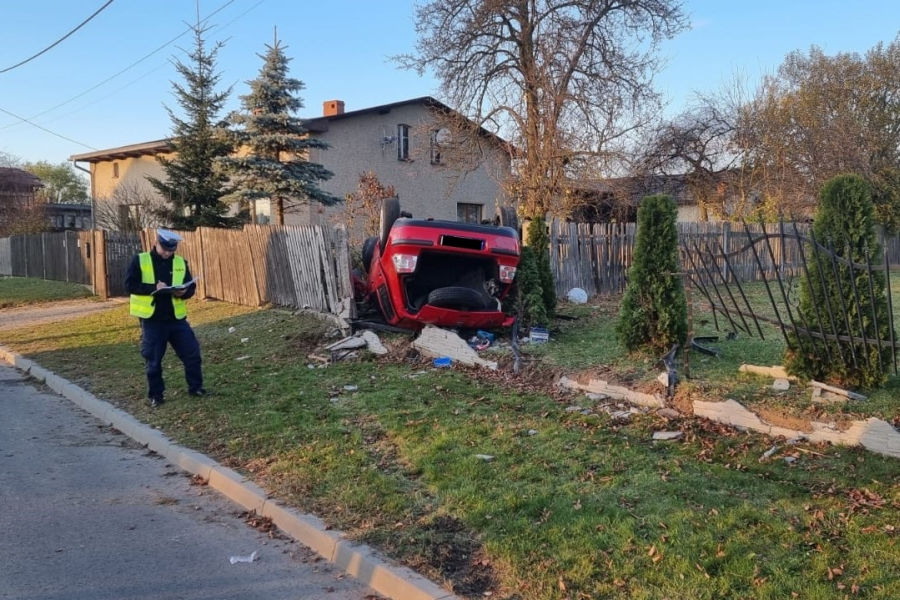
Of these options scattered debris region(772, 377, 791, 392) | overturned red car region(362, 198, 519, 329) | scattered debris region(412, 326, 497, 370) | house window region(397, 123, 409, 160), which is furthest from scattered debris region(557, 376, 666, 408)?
house window region(397, 123, 409, 160)

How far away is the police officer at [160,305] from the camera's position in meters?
7.88

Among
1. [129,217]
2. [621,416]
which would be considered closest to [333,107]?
[129,217]

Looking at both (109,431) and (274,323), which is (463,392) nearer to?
(109,431)

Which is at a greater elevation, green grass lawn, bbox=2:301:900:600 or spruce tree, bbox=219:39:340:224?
spruce tree, bbox=219:39:340:224

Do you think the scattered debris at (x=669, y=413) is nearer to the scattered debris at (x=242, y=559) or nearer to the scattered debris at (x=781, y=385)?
the scattered debris at (x=781, y=385)

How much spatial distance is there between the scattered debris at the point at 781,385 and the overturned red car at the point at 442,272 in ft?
12.8

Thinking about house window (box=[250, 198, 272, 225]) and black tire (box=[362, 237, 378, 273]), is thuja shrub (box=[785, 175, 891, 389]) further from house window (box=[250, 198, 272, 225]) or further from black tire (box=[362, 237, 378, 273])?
house window (box=[250, 198, 272, 225])

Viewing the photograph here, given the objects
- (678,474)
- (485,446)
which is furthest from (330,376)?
(678,474)

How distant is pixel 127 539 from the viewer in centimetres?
482

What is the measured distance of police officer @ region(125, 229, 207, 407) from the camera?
7.88 m

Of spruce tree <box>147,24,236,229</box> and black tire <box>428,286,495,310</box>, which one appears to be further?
spruce tree <box>147,24,236,229</box>

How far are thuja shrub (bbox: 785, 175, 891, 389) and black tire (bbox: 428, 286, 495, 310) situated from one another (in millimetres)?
3960

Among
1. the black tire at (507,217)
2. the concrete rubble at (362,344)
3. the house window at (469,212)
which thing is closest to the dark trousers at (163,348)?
the concrete rubble at (362,344)

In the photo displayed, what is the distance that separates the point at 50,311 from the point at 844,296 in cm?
1782
